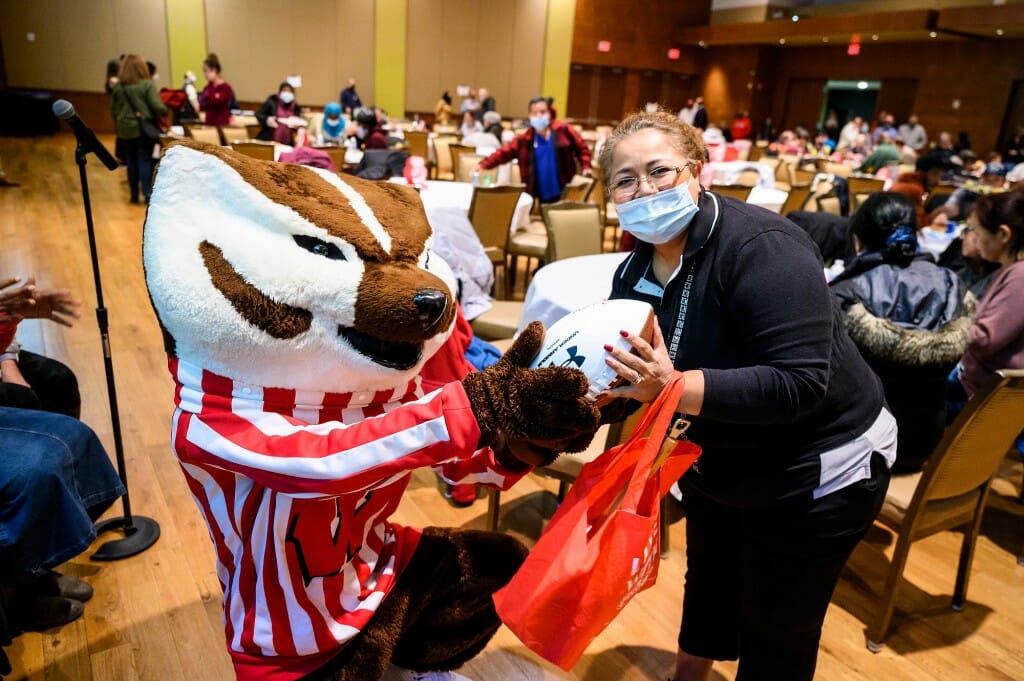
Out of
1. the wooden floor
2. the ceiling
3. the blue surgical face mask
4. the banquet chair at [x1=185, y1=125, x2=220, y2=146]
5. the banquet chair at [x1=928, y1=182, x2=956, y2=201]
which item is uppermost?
the ceiling

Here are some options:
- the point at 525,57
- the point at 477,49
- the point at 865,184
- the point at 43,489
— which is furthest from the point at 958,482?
the point at 525,57

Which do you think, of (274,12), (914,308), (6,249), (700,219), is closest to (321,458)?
(700,219)

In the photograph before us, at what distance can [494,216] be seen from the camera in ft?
14.5

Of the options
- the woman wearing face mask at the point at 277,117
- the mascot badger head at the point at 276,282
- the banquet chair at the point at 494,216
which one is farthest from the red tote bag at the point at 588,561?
the woman wearing face mask at the point at 277,117

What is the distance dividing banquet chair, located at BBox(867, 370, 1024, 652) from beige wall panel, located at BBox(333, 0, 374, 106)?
49.2 ft

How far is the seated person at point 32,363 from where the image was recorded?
1.69 meters

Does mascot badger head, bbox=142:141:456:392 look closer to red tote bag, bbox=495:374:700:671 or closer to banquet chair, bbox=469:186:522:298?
red tote bag, bbox=495:374:700:671

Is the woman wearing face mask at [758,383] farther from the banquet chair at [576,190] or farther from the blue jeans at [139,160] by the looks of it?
the blue jeans at [139,160]

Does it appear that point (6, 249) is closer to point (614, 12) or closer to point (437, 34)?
point (437, 34)

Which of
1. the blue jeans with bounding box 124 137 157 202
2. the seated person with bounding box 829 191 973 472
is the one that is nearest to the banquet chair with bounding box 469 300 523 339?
the seated person with bounding box 829 191 973 472

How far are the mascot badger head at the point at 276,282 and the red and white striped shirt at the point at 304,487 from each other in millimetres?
53

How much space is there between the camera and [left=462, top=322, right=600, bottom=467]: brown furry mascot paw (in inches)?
34.2

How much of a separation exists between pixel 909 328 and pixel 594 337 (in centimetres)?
158

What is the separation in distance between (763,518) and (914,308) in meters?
1.17
